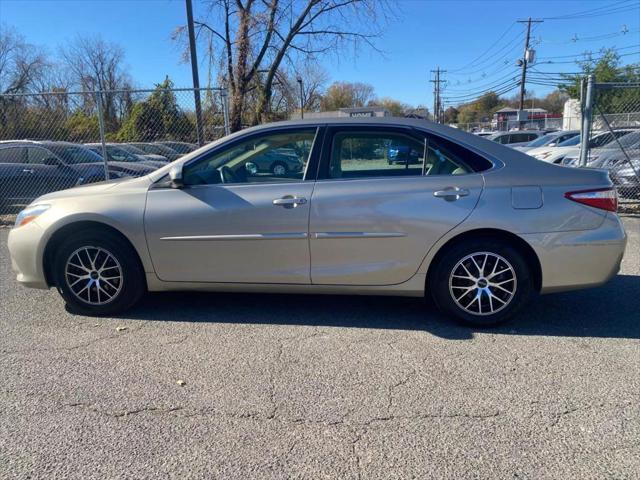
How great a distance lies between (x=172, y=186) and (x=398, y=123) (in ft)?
6.34

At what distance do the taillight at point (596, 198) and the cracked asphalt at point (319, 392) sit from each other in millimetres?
991

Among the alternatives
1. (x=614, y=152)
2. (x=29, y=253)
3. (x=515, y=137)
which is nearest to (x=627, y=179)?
(x=614, y=152)

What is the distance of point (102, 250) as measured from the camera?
3914 mm

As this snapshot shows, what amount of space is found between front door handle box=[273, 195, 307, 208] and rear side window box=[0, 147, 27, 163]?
30.2 feet

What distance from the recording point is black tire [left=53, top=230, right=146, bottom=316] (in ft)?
12.8

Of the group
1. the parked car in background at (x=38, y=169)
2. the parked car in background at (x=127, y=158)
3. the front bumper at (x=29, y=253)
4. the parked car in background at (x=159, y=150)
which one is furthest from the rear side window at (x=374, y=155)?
the parked car in background at (x=127, y=158)

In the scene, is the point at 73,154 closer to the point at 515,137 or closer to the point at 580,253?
the point at 580,253

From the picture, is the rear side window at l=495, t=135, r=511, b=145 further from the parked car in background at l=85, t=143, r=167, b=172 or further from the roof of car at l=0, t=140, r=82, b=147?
the roof of car at l=0, t=140, r=82, b=147

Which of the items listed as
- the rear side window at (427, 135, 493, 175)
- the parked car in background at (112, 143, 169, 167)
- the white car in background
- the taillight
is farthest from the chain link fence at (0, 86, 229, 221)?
the white car in background

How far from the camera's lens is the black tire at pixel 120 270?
389 cm

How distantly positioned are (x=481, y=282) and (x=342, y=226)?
118 centimetres

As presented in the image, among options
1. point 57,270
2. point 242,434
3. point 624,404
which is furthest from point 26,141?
point 624,404

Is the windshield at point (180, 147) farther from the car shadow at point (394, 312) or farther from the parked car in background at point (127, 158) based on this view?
the car shadow at point (394, 312)

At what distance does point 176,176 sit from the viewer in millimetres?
3705
